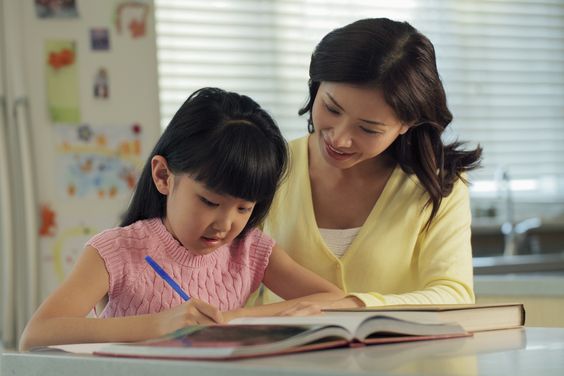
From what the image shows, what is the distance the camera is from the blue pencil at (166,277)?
1.38 m

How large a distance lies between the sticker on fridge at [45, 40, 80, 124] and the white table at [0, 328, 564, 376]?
79.9 inches

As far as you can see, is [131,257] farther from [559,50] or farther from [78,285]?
[559,50]

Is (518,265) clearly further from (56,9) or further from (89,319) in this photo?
(89,319)

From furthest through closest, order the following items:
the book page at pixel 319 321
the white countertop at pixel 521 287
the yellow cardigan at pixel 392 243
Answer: the white countertop at pixel 521 287 → the yellow cardigan at pixel 392 243 → the book page at pixel 319 321

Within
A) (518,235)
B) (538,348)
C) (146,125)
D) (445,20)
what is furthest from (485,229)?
(538,348)

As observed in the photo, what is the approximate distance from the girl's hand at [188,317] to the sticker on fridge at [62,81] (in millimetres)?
1920

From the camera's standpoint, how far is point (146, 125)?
120 inches

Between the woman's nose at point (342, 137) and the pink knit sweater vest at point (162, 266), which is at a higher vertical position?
the woman's nose at point (342, 137)

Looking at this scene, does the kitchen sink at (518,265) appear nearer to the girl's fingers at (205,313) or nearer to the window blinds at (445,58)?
the window blinds at (445,58)

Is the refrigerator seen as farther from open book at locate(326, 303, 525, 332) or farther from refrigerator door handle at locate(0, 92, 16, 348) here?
open book at locate(326, 303, 525, 332)

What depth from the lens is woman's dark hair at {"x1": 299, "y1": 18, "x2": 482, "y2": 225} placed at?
1.59 meters

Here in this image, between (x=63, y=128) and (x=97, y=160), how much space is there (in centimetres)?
15

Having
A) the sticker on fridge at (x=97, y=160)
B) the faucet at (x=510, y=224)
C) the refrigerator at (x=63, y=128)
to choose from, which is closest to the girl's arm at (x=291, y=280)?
the refrigerator at (x=63, y=128)

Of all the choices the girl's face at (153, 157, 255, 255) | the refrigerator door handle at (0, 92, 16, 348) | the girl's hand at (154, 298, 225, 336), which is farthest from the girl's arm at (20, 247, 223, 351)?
the refrigerator door handle at (0, 92, 16, 348)
